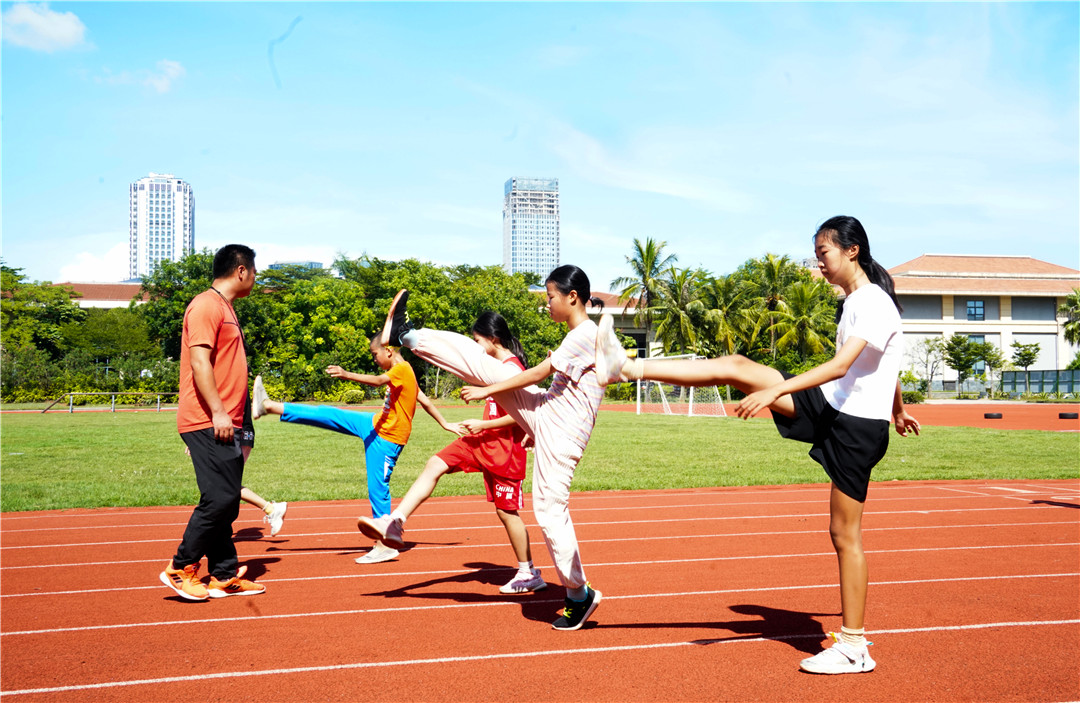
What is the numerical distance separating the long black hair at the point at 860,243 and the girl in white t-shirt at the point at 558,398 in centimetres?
121

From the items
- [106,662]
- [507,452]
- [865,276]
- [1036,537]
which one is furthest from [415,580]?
[1036,537]

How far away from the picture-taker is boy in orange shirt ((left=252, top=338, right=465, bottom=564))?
6262 mm

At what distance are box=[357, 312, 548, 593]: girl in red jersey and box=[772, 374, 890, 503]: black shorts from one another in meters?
1.91

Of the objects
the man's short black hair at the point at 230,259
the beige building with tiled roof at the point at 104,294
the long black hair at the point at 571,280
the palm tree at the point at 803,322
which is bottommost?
the long black hair at the point at 571,280

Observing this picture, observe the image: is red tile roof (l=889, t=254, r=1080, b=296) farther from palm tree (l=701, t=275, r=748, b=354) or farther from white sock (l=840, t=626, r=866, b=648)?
white sock (l=840, t=626, r=866, b=648)

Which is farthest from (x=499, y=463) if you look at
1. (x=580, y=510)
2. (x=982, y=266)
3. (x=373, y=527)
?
(x=982, y=266)

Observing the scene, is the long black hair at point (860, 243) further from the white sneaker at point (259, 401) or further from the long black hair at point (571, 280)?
the white sneaker at point (259, 401)

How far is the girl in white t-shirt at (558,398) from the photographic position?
4141 mm

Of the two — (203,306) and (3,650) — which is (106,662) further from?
(203,306)

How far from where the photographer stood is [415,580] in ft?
18.7

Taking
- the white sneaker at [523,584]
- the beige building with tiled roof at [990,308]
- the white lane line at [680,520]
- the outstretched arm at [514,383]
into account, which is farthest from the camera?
the beige building with tiled roof at [990,308]

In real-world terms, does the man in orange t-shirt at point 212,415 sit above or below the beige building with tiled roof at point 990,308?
below

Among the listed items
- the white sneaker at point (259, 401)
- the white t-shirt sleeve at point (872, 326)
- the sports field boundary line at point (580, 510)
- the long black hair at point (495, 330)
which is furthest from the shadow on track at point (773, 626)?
the sports field boundary line at point (580, 510)

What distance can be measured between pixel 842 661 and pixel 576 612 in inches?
53.2
